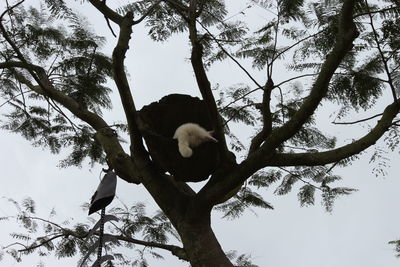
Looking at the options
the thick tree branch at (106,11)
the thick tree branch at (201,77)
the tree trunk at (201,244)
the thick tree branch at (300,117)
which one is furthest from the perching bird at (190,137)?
the thick tree branch at (106,11)

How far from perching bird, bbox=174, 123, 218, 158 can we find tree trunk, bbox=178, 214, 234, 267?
53 cm

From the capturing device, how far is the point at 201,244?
3.06 m

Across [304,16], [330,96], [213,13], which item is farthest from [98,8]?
[330,96]

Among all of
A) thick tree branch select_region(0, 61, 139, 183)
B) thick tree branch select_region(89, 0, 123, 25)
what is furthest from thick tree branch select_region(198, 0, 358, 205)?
thick tree branch select_region(89, 0, 123, 25)

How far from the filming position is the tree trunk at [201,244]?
2975mm

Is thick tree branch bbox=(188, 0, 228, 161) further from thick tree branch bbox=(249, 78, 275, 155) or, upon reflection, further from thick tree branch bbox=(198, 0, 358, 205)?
thick tree branch bbox=(249, 78, 275, 155)

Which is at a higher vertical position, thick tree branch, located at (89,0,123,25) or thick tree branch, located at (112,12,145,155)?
thick tree branch, located at (89,0,123,25)

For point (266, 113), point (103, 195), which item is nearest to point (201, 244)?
point (103, 195)

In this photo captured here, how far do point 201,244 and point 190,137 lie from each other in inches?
32.4

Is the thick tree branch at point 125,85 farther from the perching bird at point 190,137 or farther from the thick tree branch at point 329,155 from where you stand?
the thick tree branch at point 329,155

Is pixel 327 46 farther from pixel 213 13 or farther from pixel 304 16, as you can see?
pixel 213 13

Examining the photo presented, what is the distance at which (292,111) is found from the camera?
457cm

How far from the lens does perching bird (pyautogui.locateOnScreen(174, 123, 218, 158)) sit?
327 centimetres

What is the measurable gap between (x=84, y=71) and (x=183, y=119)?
1988 millimetres
